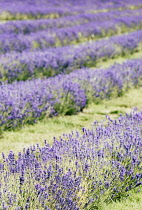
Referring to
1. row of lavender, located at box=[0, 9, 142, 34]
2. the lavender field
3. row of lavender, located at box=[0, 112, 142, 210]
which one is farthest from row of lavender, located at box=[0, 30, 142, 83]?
row of lavender, located at box=[0, 112, 142, 210]

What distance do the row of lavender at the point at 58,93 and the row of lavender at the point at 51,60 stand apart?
3.52 ft

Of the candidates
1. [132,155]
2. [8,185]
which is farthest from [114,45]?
[8,185]

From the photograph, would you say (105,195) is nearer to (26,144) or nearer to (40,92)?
(26,144)

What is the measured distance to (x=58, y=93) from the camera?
5.56 metres

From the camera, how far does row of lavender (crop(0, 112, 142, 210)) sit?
2.71 metres

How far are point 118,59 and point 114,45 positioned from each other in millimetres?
433

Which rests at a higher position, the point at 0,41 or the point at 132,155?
the point at 0,41

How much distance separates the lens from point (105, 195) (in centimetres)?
315

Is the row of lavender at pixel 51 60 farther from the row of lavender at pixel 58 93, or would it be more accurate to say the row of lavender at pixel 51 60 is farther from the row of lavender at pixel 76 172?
the row of lavender at pixel 76 172

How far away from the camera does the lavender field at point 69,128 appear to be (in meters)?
2.80

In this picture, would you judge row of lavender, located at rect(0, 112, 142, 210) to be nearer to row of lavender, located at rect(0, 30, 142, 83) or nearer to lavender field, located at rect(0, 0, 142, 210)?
lavender field, located at rect(0, 0, 142, 210)

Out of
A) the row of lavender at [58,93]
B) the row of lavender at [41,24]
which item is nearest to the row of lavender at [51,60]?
the row of lavender at [58,93]

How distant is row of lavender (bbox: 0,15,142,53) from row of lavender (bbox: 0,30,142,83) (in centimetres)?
128

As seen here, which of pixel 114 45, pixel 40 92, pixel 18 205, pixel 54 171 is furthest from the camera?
pixel 114 45
